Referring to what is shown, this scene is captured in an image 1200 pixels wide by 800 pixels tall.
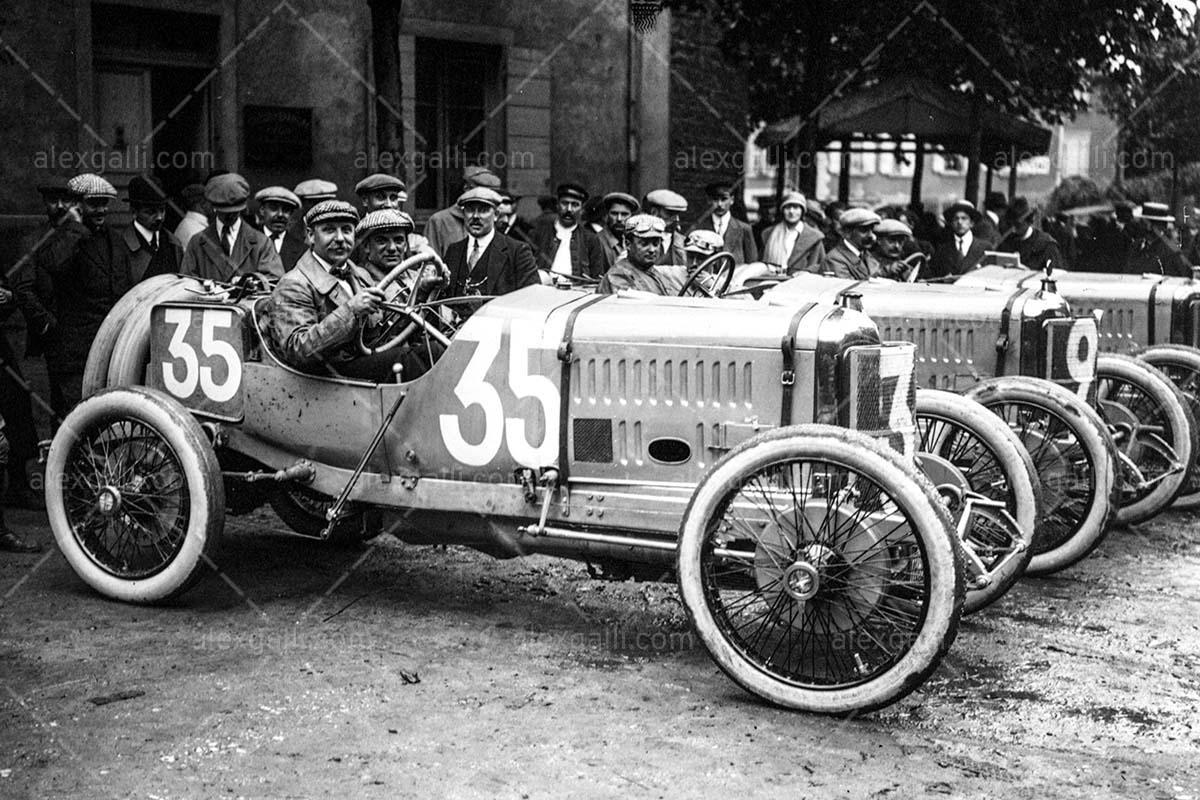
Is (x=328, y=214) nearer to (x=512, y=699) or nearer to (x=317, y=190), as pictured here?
(x=512, y=699)

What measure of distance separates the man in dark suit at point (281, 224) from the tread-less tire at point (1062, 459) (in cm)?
446

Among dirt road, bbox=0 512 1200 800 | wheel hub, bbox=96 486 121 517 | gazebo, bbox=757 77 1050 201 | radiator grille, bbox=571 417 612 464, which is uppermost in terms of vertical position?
gazebo, bbox=757 77 1050 201

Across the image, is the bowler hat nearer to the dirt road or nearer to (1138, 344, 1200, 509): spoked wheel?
the dirt road

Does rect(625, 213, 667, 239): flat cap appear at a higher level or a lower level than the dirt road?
higher

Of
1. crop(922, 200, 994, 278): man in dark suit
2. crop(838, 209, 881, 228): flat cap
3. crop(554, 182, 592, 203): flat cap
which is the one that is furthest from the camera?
crop(922, 200, 994, 278): man in dark suit

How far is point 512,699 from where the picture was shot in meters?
4.79

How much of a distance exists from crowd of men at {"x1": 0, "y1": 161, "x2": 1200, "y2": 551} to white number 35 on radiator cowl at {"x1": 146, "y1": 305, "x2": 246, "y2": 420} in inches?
8.8

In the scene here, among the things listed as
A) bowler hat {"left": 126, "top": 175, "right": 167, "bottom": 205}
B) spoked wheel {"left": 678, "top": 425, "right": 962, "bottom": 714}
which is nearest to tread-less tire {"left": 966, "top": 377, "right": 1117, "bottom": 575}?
spoked wheel {"left": 678, "top": 425, "right": 962, "bottom": 714}

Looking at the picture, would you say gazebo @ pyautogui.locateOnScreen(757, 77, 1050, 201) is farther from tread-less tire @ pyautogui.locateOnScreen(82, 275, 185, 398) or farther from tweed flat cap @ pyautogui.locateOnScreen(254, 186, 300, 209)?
tread-less tire @ pyautogui.locateOnScreen(82, 275, 185, 398)

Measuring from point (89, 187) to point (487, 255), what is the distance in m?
2.24

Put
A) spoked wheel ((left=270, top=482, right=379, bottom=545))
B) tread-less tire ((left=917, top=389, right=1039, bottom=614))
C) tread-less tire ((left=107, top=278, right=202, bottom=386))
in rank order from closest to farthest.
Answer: tread-less tire ((left=917, top=389, right=1039, bottom=614)), tread-less tire ((left=107, top=278, right=202, bottom=386)), spoked wheel ((left=270, top=482, right=379, bottom=545))

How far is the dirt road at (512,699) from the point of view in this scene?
4109 mm

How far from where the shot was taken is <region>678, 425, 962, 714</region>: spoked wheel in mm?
4477

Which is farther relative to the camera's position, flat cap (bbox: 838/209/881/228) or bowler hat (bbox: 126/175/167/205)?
flat cap (bbox: 838/209/881/228)
